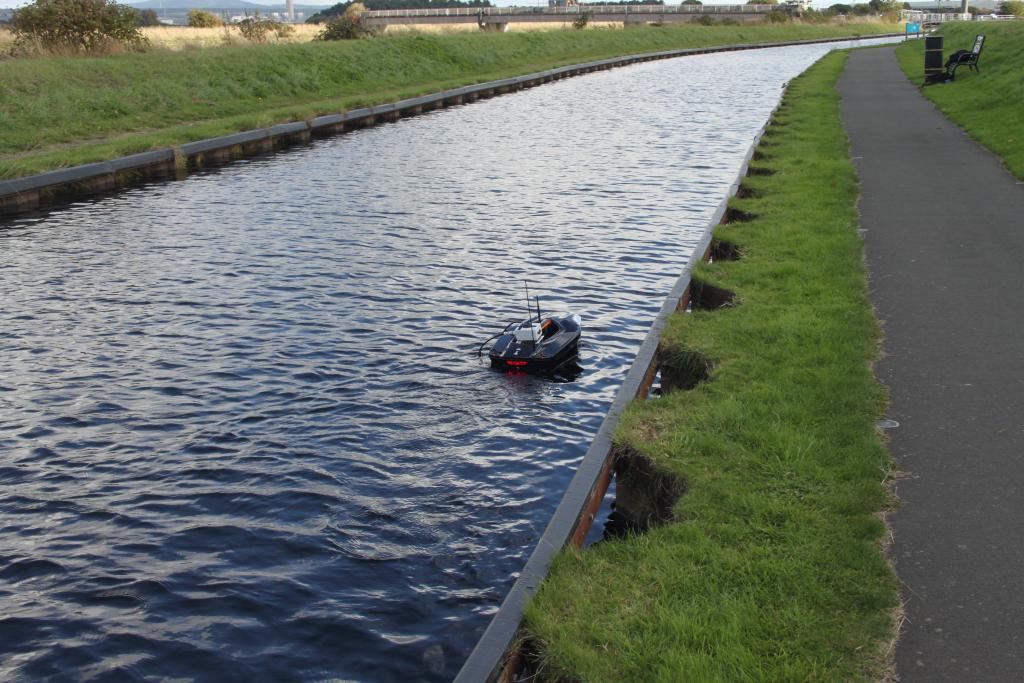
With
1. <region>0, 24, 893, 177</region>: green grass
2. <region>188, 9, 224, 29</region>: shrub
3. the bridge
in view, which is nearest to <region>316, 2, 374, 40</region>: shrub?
<region>0, 24, 893, 177</region>: green grass

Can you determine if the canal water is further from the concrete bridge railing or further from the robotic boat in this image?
the concrete bridge railing

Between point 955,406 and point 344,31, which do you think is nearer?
point 955,406

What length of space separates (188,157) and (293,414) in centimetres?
1654

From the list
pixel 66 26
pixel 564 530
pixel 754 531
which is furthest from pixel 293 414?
pixel 66 26

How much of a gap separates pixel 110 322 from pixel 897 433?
8.86 meters

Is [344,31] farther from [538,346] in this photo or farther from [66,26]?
[538,346]

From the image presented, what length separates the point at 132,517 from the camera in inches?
296

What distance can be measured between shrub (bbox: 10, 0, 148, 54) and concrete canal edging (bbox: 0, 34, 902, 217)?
10.2 meters

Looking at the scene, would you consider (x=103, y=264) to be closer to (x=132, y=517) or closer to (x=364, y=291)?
(x=364, y=291)

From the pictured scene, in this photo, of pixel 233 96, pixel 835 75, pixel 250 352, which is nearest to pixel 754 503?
pixel 250 352

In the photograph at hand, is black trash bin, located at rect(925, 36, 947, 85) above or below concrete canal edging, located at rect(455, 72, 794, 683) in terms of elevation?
above

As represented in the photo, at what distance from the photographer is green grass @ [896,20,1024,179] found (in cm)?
2004

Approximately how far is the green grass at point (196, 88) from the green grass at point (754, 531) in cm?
1649

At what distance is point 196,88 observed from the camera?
32250 mm
